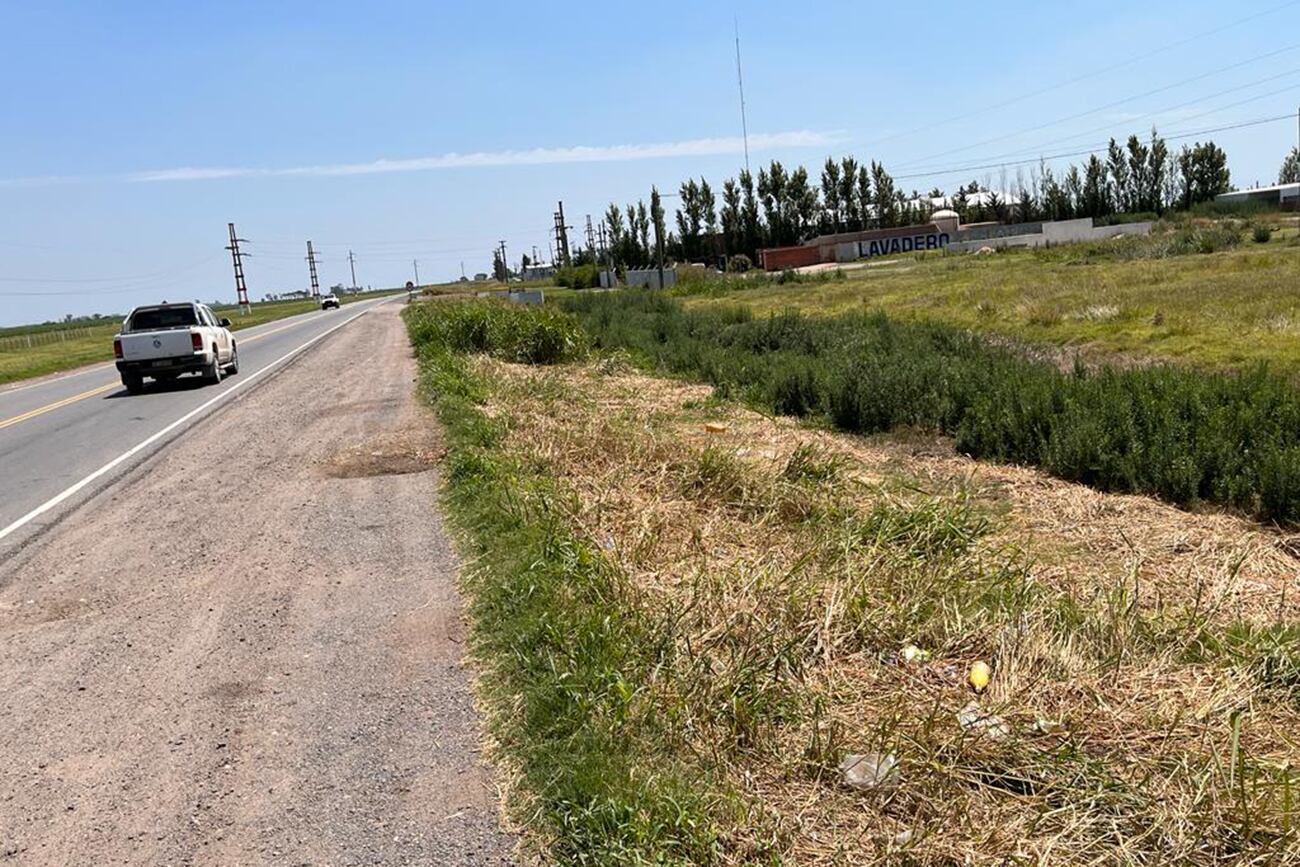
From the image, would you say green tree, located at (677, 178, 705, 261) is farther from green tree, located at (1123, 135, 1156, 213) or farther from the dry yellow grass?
the dry yellow grass

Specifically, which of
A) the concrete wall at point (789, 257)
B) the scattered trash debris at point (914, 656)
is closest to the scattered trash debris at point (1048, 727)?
the scattered trash debris at point (914, 656)

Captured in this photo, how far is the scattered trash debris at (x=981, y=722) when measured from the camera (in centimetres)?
407

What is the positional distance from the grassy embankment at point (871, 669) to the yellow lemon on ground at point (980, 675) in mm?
74

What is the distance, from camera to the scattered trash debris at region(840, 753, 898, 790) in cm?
386

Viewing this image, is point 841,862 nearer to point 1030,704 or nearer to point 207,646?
→ point 1030,704

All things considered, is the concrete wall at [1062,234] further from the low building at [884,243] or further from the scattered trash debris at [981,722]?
the scattered trash debris at [981,722]

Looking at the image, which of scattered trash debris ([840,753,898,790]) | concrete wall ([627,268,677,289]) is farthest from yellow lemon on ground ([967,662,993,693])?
concrete wall ([627,268,677,289])

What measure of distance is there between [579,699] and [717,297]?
152 feet

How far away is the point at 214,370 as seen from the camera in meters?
21.9

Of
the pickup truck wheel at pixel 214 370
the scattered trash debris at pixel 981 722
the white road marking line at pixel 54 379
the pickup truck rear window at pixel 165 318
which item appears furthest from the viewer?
the white road marking line at pixel 54 379

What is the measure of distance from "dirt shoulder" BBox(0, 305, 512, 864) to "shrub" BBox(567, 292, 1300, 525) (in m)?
6.44

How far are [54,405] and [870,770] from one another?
20.4 m

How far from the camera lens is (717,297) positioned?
164 feet

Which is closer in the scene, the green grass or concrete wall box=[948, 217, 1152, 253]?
the green grass
